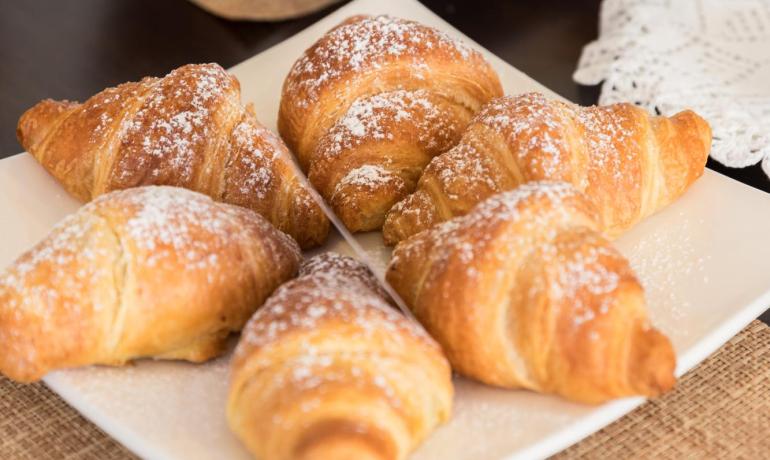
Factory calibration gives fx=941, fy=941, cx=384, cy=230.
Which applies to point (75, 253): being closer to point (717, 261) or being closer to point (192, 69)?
point (192, 69)

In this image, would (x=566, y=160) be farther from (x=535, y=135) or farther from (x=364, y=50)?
(x=364, y=50)

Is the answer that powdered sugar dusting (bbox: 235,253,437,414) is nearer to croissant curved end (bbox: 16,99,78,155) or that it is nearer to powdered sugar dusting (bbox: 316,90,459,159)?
powdered sugar dusting (bbox: 316,90,459,159)

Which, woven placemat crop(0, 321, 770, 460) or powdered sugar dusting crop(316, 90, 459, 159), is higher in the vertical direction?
powdered sugar dusting crop(316, 90, 459, 159)

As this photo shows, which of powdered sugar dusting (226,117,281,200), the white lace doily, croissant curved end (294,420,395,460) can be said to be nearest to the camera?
croissant curved end (294,420,395,460)

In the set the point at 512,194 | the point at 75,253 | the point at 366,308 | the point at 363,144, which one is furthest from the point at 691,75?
the point at 75,253

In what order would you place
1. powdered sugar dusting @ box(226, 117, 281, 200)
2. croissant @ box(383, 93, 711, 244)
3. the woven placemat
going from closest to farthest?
the woven placemat < croissant @ box(383, 93, 711, 244) < powdered sugar dusting @ box(226, 117, 281, 200)

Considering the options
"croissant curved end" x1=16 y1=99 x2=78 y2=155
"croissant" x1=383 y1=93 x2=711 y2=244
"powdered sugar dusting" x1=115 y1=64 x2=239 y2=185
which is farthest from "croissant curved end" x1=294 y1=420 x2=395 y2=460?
"croissant curved end" x1=16 y1=99 x2=78 y2=155

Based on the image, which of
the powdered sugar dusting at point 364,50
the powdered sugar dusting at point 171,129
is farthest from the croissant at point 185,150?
the powdered sugar dusting at point 364,50

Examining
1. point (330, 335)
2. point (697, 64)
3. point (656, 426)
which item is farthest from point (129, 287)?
point (697, 64)
